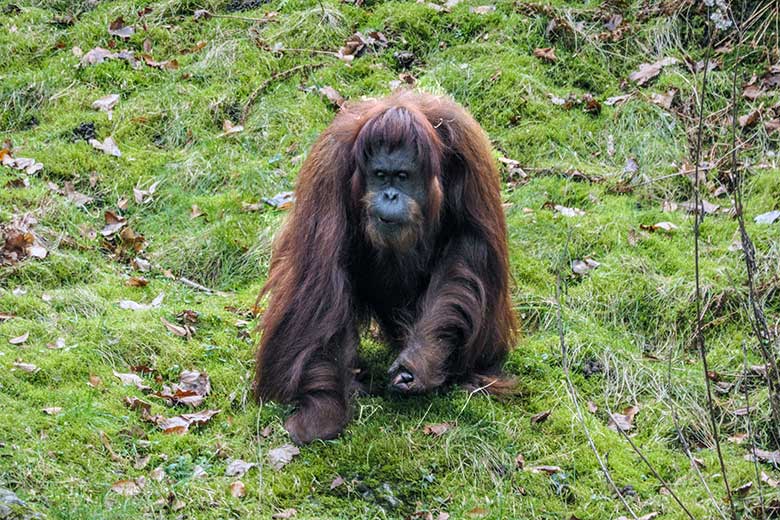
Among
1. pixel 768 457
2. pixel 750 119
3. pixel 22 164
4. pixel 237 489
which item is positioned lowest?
pixel 768 457

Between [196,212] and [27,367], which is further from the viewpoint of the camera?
[196,212]

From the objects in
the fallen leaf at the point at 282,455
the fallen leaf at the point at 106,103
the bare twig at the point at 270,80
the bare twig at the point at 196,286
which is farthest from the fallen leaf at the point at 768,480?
the fallen leaf at the point at 106,103

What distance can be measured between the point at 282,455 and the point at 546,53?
176 inches

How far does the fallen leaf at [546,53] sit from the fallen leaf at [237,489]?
4706 millimetres

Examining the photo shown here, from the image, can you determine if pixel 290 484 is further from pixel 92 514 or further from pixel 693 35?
pixel 693 35

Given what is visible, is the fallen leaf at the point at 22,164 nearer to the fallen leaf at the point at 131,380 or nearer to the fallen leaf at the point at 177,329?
the fallen leaf at the point at 177,329

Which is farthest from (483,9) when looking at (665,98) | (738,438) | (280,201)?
(738,438)

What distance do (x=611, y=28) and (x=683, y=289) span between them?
2907 mm

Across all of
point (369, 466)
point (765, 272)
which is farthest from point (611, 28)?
point (369, 466)

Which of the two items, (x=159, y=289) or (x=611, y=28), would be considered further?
(x=611, y=28)

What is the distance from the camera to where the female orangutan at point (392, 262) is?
4879 millimetres

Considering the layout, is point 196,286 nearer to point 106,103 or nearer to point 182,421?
point 182,421

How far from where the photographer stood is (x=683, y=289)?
19.7 feet

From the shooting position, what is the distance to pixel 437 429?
479 cm
